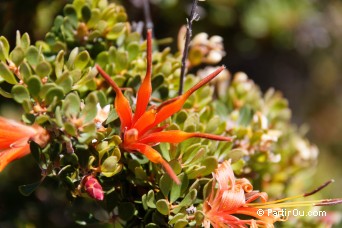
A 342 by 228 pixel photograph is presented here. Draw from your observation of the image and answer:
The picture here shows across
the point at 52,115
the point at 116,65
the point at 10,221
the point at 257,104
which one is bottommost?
the point at 10,221

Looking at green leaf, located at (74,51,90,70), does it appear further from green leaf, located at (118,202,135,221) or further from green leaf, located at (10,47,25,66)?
green leaf, located at (118,202,135,221)

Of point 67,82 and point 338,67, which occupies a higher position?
point 338,67

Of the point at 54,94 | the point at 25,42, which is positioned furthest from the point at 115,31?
the point at 54,94

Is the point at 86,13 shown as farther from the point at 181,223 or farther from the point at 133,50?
the point at 181,223

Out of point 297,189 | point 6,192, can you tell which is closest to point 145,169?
point 297,189

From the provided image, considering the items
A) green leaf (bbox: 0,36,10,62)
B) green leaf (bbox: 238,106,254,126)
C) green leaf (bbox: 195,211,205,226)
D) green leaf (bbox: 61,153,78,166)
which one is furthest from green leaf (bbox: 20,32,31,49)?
green leaf (bbox: 238,106,254,126)

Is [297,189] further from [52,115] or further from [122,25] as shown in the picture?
[52,115]
